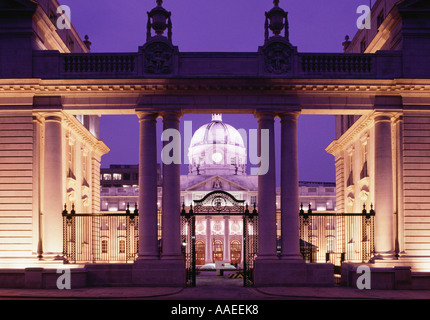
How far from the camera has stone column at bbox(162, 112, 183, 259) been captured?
31.9 m

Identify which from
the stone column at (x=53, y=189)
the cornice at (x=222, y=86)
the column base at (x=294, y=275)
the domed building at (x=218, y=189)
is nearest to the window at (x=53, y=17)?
the cornice at (x=222, y=86)

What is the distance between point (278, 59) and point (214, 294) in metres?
14.0

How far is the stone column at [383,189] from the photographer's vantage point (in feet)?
104

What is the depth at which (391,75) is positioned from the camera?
107 ft

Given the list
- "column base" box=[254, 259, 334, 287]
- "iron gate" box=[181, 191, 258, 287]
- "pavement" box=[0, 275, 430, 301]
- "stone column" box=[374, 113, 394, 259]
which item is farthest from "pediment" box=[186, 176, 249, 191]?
"pavement" box=[0, 275, 430, 301]

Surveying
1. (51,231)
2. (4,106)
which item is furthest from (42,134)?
(51,231)

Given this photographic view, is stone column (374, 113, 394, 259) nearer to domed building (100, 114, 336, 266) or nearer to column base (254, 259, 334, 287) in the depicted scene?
column base (254, 259, 334, 287)

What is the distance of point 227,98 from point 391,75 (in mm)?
9609

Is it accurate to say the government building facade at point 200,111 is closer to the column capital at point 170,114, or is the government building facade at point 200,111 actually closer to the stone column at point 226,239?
the column capital at point 170,114

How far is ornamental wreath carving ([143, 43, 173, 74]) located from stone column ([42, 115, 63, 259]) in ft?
20.0

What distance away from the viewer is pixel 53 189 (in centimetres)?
3186
